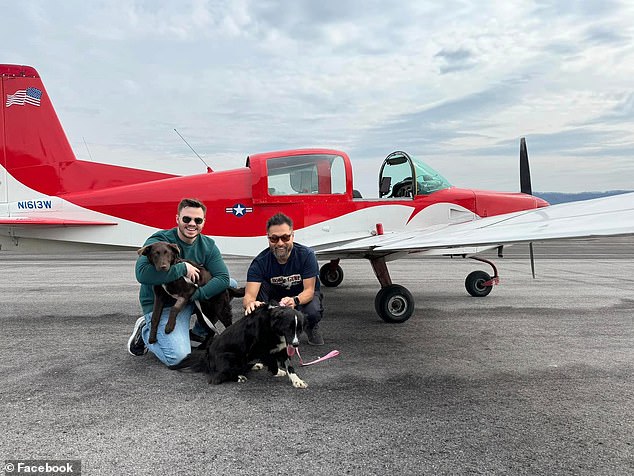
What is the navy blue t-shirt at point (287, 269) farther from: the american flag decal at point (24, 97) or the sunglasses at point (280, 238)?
the american flag decal at point (24, 97)

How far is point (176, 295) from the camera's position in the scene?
427 centimetres

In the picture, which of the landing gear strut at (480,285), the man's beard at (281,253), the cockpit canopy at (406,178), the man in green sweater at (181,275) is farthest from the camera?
the landing gear strut at (480,285)

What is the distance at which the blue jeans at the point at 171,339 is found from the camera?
13.6ft

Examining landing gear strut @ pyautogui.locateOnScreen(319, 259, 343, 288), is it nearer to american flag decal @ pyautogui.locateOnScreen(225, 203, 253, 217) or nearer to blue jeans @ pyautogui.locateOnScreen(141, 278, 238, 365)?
american flag decal @ pyautogui.locateOnScreen(225, 203, 253, 217)

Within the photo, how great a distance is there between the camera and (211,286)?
14.1ft

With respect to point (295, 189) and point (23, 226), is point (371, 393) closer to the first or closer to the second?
point (295, 189)

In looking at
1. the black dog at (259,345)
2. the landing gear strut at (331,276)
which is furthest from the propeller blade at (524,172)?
the black dog at (259,345)

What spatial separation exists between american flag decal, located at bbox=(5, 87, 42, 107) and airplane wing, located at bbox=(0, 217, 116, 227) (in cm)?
173

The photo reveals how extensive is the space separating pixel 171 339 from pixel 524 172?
712cm

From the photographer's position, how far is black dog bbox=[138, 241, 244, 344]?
3891mm

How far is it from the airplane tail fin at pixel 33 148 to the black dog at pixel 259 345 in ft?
15.3

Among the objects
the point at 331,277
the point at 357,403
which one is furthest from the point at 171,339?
the point at 331,277

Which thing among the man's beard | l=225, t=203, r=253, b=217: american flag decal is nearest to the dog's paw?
the man's beard

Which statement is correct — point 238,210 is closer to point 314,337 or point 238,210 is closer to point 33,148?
point 314,337
